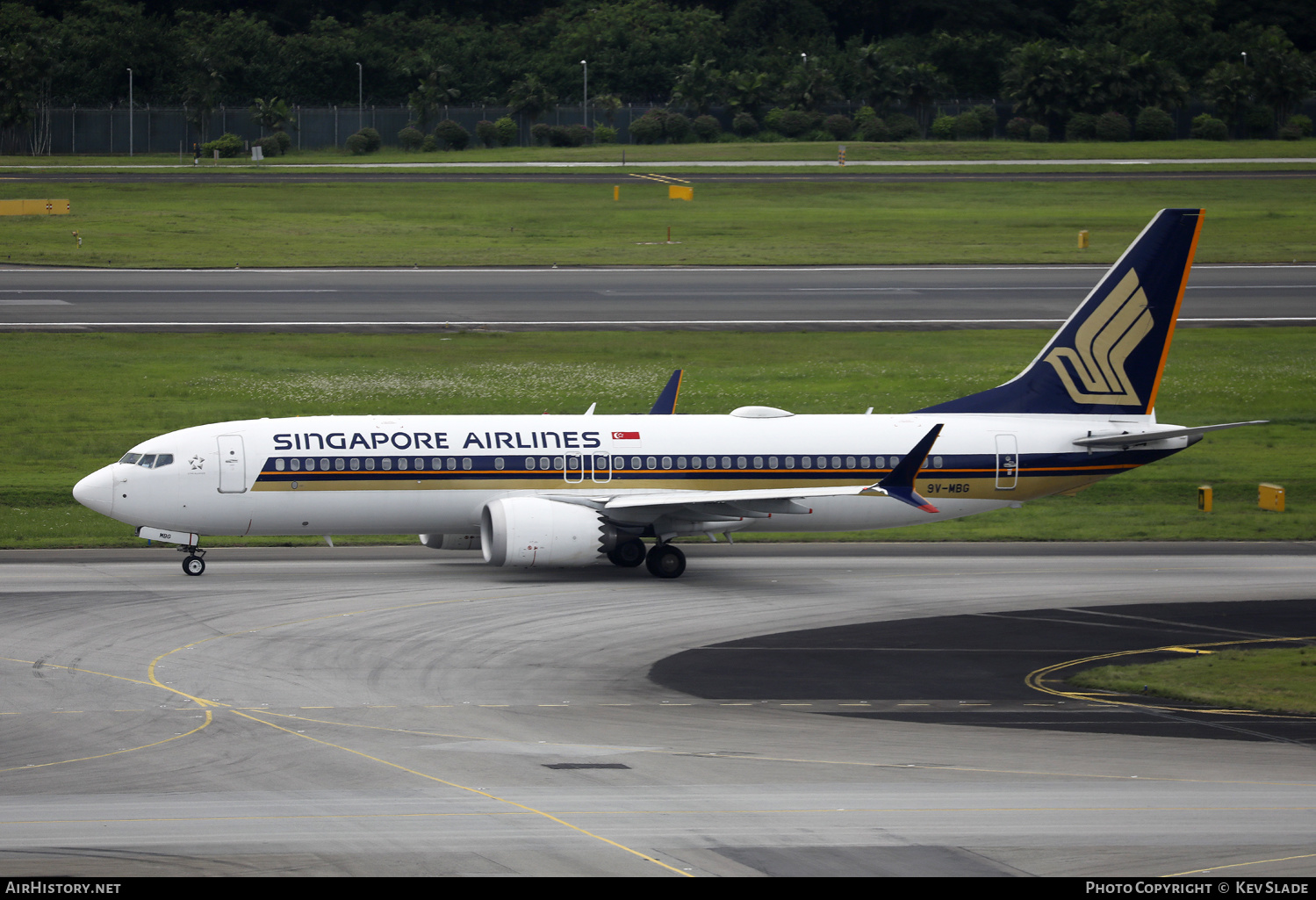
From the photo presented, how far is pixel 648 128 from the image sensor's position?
154m

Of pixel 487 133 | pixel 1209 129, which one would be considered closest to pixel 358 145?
pixel 487 133

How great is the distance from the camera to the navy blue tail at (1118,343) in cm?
4331

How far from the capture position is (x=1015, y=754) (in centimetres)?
2420

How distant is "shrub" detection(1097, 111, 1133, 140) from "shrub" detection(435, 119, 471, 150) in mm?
64446

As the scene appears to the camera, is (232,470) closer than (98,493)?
No

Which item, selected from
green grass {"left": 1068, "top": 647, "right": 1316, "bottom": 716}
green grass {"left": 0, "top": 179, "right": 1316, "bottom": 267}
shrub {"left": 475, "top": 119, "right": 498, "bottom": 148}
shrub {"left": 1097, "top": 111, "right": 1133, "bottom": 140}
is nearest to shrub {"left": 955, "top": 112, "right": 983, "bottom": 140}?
shrub {"left": 1097, "top": 111, "right": 1133, "bottom": 140}

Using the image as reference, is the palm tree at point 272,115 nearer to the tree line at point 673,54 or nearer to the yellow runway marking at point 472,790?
the tree line at point 673,54

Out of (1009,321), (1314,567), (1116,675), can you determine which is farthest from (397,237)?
(1116,675)

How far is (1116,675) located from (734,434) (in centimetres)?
1412

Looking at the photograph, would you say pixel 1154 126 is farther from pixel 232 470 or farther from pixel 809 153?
pixel 232 470

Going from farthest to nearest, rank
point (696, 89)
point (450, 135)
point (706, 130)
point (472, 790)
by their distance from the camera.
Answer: point (696, 89) < point (706, 130) < point (450, 135) < point (472, 790)

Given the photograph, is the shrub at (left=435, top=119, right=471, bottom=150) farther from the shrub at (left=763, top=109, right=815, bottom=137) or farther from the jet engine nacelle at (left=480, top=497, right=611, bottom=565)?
the jet engine nacelle at (left=480, top=497, right=611, bottom=565)

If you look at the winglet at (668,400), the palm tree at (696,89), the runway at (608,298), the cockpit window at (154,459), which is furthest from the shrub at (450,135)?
the cockpit window at (154,459)

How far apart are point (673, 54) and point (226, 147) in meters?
51.1
